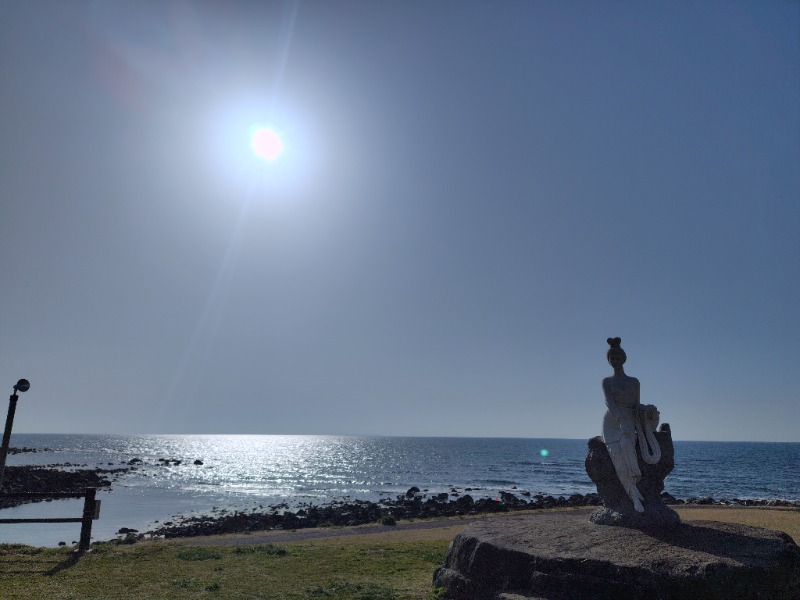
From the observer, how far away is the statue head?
1004 centimetres

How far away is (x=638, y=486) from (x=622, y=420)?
1.12 metres

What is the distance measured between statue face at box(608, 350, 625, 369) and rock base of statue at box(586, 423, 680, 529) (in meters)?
1.36

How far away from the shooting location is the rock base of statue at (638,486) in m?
8.90

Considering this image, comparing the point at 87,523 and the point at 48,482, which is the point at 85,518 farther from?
the point at 48,482

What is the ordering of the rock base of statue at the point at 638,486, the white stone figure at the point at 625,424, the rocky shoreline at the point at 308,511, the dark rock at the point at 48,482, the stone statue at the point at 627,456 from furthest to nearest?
1. the dark rock at the point at 48,482
2. the rocky shoreline at the point at 308,511
3. the white stone figure at the point at 625,424
4. the stone statue at the point at 627,456
5. the rock base of statue at the point at 638,486

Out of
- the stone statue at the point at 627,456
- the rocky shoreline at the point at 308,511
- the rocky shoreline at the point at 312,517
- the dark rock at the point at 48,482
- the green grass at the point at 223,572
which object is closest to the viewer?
the green grass at the point at 223,572

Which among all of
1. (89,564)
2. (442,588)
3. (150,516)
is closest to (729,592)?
(442,588)

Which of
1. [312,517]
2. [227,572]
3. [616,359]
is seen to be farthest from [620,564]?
[312,517]

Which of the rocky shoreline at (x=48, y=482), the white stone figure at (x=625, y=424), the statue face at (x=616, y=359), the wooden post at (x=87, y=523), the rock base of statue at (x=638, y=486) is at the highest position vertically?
the statue face at (x=616, y=359)

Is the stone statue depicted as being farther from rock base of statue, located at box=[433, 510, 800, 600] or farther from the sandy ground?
the sandy ground

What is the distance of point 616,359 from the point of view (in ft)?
33.0

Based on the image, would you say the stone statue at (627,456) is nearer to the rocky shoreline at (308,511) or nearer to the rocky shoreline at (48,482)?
the rocky shoreline at (308,511)

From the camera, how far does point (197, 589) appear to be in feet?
30.6

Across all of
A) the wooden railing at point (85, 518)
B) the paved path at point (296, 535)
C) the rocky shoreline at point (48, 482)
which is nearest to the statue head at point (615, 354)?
the paved path at point (296, 535)
